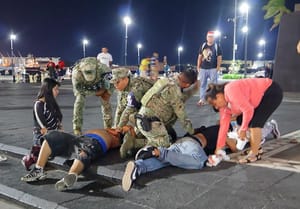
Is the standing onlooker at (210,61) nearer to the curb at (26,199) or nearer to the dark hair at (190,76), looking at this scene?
the dark hair at (190,76)

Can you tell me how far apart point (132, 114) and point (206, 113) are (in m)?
4.25

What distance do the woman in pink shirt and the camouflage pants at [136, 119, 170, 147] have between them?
643 millimetres

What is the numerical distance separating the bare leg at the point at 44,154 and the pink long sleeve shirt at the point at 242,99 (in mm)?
2072

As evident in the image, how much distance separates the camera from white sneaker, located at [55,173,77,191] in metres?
4.50

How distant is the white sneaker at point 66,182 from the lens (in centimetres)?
450

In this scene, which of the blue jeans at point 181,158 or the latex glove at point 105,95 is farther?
the latex glove at point 105,95

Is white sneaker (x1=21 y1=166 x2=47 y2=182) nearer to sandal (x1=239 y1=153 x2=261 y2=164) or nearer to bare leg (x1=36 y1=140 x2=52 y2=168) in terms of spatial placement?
bare leg (x1=36 y1=140 x2=52 y2=168)

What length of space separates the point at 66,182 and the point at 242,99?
2.16 m

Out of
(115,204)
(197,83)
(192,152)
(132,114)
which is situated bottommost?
(115,204)

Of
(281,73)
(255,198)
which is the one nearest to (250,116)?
(255,198)

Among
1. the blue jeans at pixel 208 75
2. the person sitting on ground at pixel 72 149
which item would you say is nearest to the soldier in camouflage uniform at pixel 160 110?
the person sitting on ground at pixel 72 149

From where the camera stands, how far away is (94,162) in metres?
5.14

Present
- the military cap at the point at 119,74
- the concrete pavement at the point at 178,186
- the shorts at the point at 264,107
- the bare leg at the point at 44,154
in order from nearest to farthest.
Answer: the concrete pavement at the point at 178,186 → the shorts at the point at 264,107 → the bare leg at the point at 44,154 → the military cap at the point at 119,74

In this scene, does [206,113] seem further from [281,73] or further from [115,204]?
[281,73]
